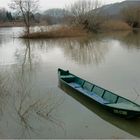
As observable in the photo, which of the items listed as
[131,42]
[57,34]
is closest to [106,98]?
[131,42]

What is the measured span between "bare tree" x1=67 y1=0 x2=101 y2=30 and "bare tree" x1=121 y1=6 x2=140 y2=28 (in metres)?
11.2

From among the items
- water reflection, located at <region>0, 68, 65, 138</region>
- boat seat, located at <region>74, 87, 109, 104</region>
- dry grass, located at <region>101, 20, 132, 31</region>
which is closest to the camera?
water reflection, located at <region>0, 68, 65, 138</region>

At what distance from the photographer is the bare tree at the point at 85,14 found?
41.7 meters

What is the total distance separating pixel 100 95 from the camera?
898cm

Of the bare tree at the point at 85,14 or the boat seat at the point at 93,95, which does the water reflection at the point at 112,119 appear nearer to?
the boat seat at the point at 93,95

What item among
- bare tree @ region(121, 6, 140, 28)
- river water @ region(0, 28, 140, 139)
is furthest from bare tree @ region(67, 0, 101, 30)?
river water @ region(0, 28, 140, 139)

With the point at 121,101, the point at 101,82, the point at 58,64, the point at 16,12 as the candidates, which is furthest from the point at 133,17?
the point at 121,101

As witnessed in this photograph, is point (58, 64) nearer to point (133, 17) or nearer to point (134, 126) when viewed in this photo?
point (134, 126)

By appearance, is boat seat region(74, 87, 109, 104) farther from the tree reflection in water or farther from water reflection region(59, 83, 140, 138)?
the tree reflection in water

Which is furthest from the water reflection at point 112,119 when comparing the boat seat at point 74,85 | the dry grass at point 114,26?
the dry grass at point 114,26

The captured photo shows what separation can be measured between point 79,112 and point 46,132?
1.59 m

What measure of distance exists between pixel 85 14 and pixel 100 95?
114ft

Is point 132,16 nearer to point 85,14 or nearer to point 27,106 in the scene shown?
point 85,14

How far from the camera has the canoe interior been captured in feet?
24.6
